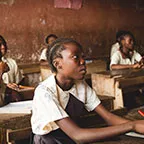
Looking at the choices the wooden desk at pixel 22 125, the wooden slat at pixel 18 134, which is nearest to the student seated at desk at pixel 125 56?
the wooden desk at pixel 22 125

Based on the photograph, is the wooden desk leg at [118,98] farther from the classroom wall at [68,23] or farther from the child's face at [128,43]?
the classroom wall at [68,23]

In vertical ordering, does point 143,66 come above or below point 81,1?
below

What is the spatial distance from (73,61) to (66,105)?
24cm

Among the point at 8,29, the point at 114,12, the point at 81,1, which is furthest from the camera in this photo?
the point at 114,12

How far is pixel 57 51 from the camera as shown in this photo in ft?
5.62

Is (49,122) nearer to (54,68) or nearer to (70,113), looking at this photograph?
(70,113)

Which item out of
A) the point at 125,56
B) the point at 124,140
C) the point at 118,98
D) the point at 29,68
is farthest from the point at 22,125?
the point at 29,68

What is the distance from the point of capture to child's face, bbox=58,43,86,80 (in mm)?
1669

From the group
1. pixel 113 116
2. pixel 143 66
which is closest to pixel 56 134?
pixel 113 116

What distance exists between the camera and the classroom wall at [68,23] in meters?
5.15

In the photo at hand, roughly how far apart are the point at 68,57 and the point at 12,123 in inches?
22.1

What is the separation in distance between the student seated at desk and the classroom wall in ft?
4.16

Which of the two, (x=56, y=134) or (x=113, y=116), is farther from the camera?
(x=113, y=116)

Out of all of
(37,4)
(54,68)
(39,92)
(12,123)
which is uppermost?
(37,4)
